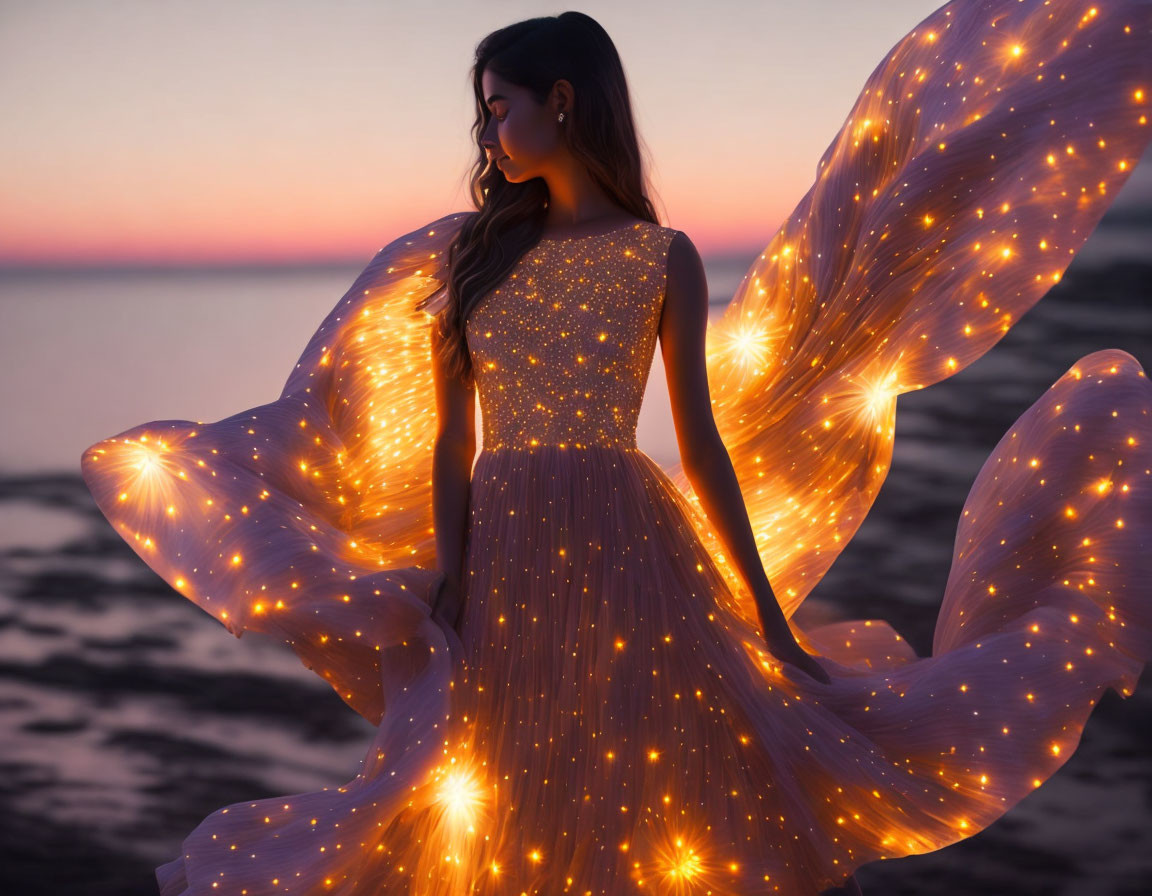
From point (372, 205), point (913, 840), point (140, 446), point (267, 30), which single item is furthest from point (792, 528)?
point (267, 30)

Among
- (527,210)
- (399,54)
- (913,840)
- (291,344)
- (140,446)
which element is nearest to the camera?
(913,840)

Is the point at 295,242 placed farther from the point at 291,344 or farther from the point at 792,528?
the point at 792,528

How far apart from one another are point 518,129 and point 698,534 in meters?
0.56

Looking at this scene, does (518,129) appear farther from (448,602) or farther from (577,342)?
(448,602)

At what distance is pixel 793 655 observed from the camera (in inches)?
63.5

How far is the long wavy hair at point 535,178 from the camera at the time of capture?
5.53ft

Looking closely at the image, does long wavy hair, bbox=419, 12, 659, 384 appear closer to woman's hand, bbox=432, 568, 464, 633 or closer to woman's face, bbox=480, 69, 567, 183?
woman's face, bbox=480, 69, 567, 183

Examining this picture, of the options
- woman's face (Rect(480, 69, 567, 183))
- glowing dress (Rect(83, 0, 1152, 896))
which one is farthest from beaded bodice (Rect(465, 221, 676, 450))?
woman's face (Rect(480, 69, 567, 183))

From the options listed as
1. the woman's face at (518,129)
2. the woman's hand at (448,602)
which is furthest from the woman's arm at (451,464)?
the woman's face at (518,129)

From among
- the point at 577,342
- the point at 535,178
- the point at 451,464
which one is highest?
the point at 535,178

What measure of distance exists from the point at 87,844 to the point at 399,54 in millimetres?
1635

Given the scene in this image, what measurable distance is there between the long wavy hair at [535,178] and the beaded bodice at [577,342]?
5 centimetres

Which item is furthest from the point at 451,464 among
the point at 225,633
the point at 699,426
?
the point at 225,633

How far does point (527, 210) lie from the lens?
1.78m
